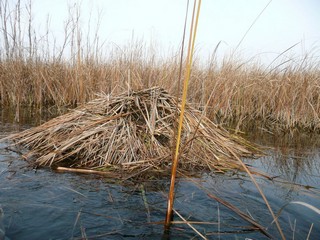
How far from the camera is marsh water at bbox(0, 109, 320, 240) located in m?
1.41

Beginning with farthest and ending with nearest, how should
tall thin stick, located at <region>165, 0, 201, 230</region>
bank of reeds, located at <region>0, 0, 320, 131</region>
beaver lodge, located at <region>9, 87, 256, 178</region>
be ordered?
bank of reeds, located at <region>0, 0, 320, 131</region> → beaver lodge, located at <region>9, 87, 256, 178</region> → tall thin stick, located at <region>165, 0, 201, 230</region>

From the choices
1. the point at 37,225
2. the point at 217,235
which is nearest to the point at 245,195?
the point at 217,235

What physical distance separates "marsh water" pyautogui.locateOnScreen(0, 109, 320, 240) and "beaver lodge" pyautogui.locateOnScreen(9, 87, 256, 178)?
8.7 inches

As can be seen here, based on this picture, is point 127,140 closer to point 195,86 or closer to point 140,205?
point 140,205

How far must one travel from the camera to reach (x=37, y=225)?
1414 millimetres

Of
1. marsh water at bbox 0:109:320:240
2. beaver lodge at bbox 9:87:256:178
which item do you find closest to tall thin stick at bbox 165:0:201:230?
marsh water at bbox 0:109:320:240

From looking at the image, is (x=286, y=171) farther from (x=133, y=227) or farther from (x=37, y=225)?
(x=37, y=225)

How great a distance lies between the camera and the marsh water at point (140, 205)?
1408 millimetres

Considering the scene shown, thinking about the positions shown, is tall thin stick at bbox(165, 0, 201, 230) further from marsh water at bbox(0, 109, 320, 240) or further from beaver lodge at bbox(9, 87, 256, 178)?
beaver lodge at bbox(9, 87, 256, 178)

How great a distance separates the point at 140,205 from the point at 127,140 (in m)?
1.02

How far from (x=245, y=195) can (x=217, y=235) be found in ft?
2.27

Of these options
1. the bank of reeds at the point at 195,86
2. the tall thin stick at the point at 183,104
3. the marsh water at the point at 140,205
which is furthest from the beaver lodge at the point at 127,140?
the bank of reeds at the point at 195,86

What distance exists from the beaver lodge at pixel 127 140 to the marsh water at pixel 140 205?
22cm

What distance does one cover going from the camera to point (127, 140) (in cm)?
265
